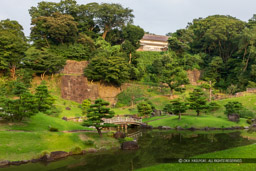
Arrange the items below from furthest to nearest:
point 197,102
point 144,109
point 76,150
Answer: point 144,109, point 197,102, point 76,150

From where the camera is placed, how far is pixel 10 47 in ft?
121

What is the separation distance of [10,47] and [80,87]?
15.9 metres

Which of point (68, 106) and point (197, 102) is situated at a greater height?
point (197, 102)

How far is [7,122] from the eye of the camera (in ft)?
68.2

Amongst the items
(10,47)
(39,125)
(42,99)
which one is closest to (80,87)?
(10,47)

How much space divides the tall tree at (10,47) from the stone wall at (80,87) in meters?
9.83

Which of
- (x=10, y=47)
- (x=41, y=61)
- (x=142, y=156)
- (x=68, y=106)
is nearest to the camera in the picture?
(x=142, y=156)

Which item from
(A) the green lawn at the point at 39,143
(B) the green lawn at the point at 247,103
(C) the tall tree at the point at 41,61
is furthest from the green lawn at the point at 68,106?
(B) the green lawn at the point at 247,103

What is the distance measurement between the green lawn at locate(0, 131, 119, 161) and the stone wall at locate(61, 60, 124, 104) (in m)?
23.4

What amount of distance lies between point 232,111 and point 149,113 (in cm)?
1417

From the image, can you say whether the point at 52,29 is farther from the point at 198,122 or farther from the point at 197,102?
the point at 198,122

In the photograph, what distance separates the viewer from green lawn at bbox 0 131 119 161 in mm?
16506

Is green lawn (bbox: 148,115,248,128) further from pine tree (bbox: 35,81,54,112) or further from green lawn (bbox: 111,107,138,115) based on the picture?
Answer: pine tree (bbox: 35,81,54,112)

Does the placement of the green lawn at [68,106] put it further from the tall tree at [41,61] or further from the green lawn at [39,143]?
the green lawn at [39,143]
